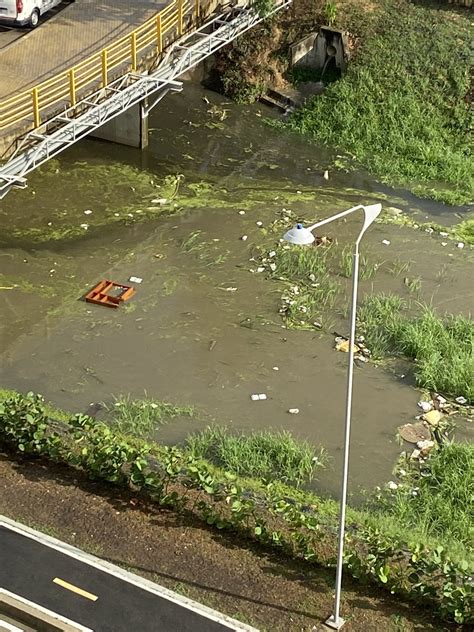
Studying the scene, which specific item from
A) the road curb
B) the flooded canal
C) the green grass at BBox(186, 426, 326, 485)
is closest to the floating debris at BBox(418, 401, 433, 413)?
the flooded canal

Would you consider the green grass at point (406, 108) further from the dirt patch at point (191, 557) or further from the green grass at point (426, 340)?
the dirt patch at point (191, 557)

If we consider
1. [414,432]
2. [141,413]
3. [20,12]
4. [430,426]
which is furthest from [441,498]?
[20,12]

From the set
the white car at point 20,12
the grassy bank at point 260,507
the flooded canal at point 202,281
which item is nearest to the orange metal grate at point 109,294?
the flooded canal at point 202,281

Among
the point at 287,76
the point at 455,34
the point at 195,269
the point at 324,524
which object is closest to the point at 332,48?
the point at 287,76

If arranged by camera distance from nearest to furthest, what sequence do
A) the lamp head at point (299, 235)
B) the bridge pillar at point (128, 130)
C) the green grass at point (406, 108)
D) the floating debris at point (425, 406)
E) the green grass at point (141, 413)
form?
the lamp head at point (299, 235) < the green grass at point (141, 413) < the floating debris at point (425, 406) < the bridge pillar at point (128, 130) < the green grass at point (406, 108)

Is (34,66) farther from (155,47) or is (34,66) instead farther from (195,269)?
(195,269)

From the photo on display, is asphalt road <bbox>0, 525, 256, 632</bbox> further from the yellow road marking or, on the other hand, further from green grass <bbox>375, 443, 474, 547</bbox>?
green grass <bbox>375, 443, 474, 547</bbox>

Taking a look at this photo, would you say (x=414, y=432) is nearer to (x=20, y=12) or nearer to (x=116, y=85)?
(x=116, y=85)
